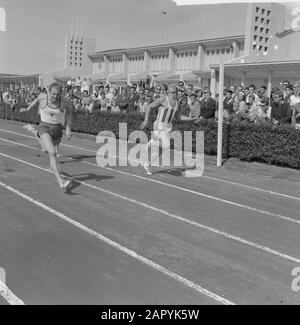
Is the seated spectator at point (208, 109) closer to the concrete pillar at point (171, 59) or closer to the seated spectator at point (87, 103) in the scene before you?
the seated spectator at point (87, 103)

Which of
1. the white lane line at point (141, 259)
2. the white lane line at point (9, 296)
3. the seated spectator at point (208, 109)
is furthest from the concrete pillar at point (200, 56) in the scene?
the white lane line at point (9, 296)

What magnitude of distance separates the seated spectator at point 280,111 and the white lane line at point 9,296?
972cm

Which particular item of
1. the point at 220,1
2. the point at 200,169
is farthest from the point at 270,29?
the point at 220,1

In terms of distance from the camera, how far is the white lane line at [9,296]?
4074 mm

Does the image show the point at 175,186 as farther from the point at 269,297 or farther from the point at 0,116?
the point at 0,116

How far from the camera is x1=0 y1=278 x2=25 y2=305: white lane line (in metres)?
4.07

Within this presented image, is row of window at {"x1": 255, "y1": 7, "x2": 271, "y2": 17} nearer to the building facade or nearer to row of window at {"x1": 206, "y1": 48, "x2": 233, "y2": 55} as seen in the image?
the building facade

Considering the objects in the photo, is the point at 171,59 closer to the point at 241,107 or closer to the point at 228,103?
the point at 228,103

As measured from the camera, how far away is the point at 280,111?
12.8 meters

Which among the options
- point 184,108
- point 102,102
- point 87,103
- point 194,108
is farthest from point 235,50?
point 194,108

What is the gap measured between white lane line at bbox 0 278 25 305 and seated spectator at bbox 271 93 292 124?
972cm

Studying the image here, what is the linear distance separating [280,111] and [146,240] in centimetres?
817

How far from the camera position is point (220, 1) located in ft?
20.0

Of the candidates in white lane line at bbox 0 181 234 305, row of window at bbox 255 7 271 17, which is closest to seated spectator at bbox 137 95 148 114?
row of window at bbox 255 7 271 17
